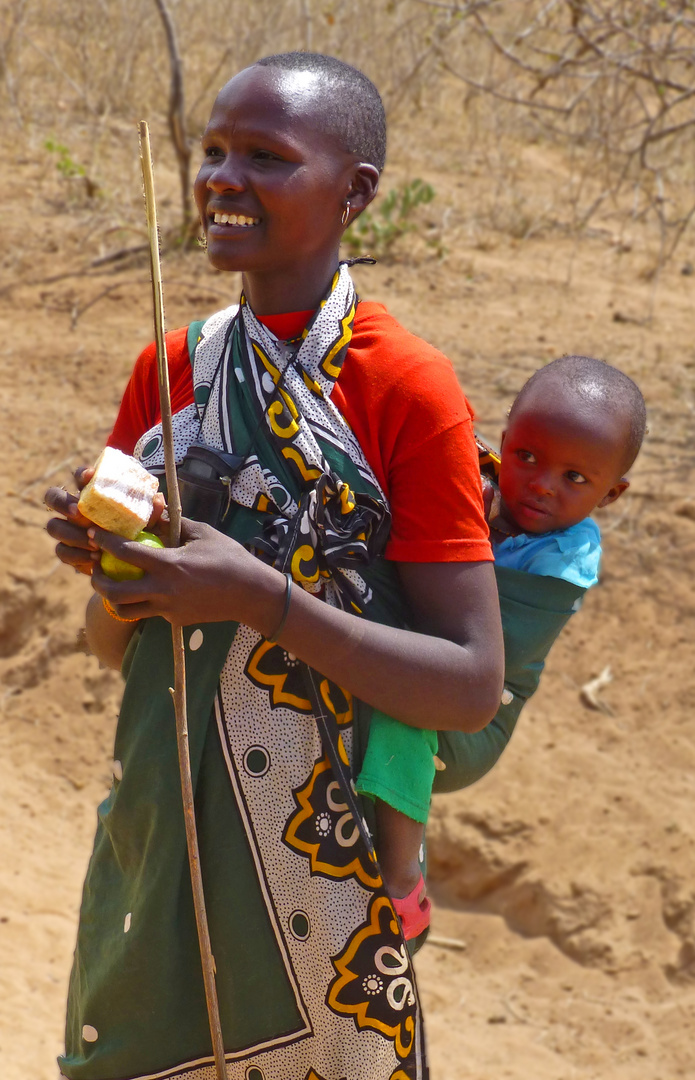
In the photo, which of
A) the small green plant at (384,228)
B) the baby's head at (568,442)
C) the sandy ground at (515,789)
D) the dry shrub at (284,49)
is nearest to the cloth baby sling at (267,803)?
the baby's head at (568,442)

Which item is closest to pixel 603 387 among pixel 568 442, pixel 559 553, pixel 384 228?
pixel 568 442

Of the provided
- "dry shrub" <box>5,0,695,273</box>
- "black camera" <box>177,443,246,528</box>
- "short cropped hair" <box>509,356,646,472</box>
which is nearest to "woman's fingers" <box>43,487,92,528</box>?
"black camera" <box>177,443,246,528</box>

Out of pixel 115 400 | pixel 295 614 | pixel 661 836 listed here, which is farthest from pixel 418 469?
pixel 115 400

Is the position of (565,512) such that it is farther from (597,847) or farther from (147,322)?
(147,322)

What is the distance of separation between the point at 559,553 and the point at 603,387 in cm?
26

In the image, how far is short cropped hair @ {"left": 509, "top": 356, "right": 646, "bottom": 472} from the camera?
1.57 meters

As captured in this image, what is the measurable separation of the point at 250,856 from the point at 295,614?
337mm

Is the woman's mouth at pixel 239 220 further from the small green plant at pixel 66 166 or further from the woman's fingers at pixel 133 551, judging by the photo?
the small green plant at pixel 66 166

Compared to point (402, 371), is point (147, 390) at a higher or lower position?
lower

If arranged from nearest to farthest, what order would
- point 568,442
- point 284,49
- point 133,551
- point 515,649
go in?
1. point 133,551
2. point 515,649
3. point 568,442
4. point 284,49

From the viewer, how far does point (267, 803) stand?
1293 mm

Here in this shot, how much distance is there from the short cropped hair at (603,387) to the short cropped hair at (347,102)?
42cm

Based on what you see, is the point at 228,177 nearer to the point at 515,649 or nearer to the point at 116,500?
the point at 116,500

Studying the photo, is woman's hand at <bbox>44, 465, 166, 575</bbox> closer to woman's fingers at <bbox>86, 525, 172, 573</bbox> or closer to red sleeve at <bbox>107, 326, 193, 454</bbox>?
woman's fingers at <bbox>86, 525, 172, 573</bbox>
